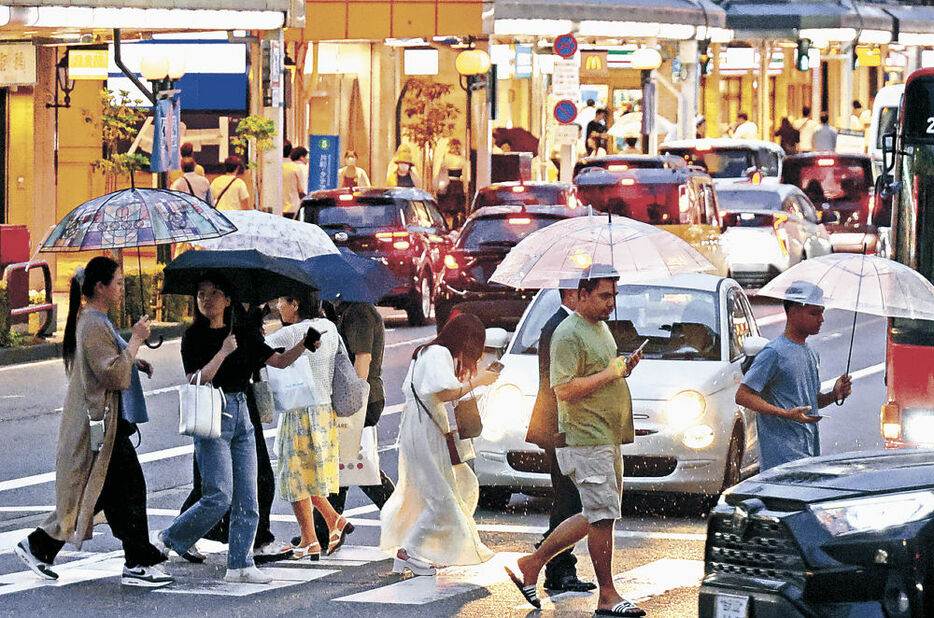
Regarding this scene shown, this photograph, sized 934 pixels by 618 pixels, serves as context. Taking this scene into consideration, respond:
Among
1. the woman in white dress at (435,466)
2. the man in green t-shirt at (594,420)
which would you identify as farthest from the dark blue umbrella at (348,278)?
the man in green t-shirt at (594,420)

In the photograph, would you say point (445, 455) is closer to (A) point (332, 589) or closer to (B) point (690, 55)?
(A) point (332, 589)

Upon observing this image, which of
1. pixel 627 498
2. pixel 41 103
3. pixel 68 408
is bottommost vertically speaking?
pixel 627 498

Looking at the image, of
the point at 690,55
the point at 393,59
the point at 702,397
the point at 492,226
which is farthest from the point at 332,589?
the point at 690,55

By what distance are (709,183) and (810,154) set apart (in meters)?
9.55

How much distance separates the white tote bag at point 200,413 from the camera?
9.98 meters

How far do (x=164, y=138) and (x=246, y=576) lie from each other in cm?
1613

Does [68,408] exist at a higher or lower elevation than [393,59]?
lower

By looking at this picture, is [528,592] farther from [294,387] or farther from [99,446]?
[99,446]

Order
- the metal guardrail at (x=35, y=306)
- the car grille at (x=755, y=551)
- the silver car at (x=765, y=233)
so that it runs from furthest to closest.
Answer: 1. the silver car at (x=765, y=233)
2. the metal guardrail at (x=35, y=306)
3. the car grille at (x=755, y=551)

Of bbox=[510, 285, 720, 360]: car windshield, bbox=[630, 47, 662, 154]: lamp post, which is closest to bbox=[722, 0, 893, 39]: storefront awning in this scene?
bbox=[630, 47, 662, 154]: lamp post

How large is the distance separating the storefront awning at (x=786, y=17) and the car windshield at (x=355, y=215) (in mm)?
23342

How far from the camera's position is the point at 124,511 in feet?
33.6

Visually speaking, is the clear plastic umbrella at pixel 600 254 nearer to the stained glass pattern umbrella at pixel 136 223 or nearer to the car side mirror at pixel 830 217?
the stained glass pattern umbrella at pixel 136 223

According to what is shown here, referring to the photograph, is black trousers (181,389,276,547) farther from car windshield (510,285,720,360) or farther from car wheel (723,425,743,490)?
car wheel (723,425,743,490)
